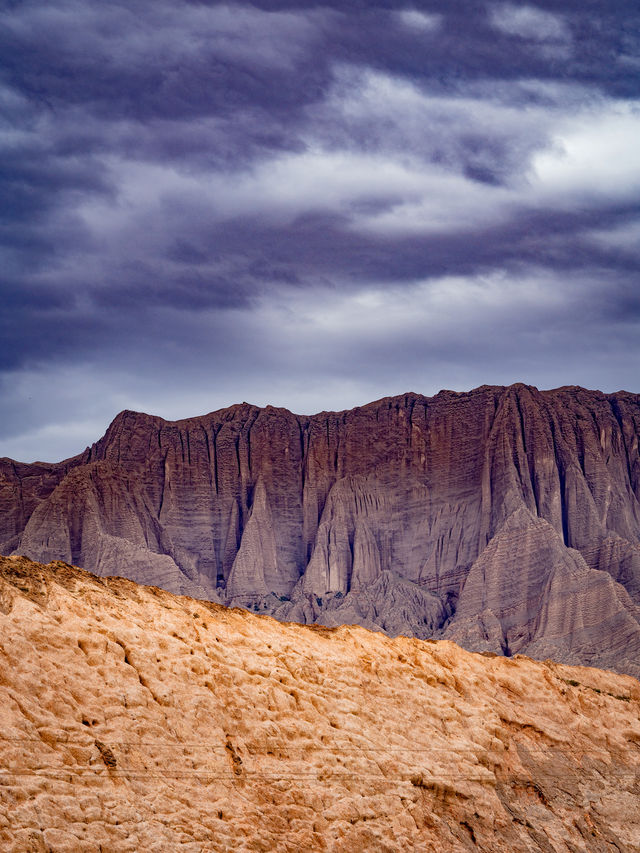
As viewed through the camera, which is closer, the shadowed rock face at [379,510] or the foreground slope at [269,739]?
the foreground slope at [269,739]

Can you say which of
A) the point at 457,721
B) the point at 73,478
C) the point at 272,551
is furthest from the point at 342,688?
the point at 272,551

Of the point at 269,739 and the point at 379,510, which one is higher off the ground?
the point at 379,510

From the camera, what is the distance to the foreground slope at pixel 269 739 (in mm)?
28906

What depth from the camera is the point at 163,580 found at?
134m

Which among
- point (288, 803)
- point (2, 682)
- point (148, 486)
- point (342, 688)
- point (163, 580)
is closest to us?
point (2, 682)

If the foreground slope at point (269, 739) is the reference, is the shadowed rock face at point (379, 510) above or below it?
above

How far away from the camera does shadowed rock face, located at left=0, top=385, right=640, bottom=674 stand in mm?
131375

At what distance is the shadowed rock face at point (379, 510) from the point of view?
131375 millimetres

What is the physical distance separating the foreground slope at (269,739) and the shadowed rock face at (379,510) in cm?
7772

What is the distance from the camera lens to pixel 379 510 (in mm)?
155625

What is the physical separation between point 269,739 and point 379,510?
122 meters

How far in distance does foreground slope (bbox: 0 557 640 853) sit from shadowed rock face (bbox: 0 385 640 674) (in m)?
77.7

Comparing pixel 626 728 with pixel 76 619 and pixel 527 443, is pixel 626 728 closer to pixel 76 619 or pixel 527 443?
pixel 76 619

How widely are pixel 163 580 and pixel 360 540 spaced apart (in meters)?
29.8
